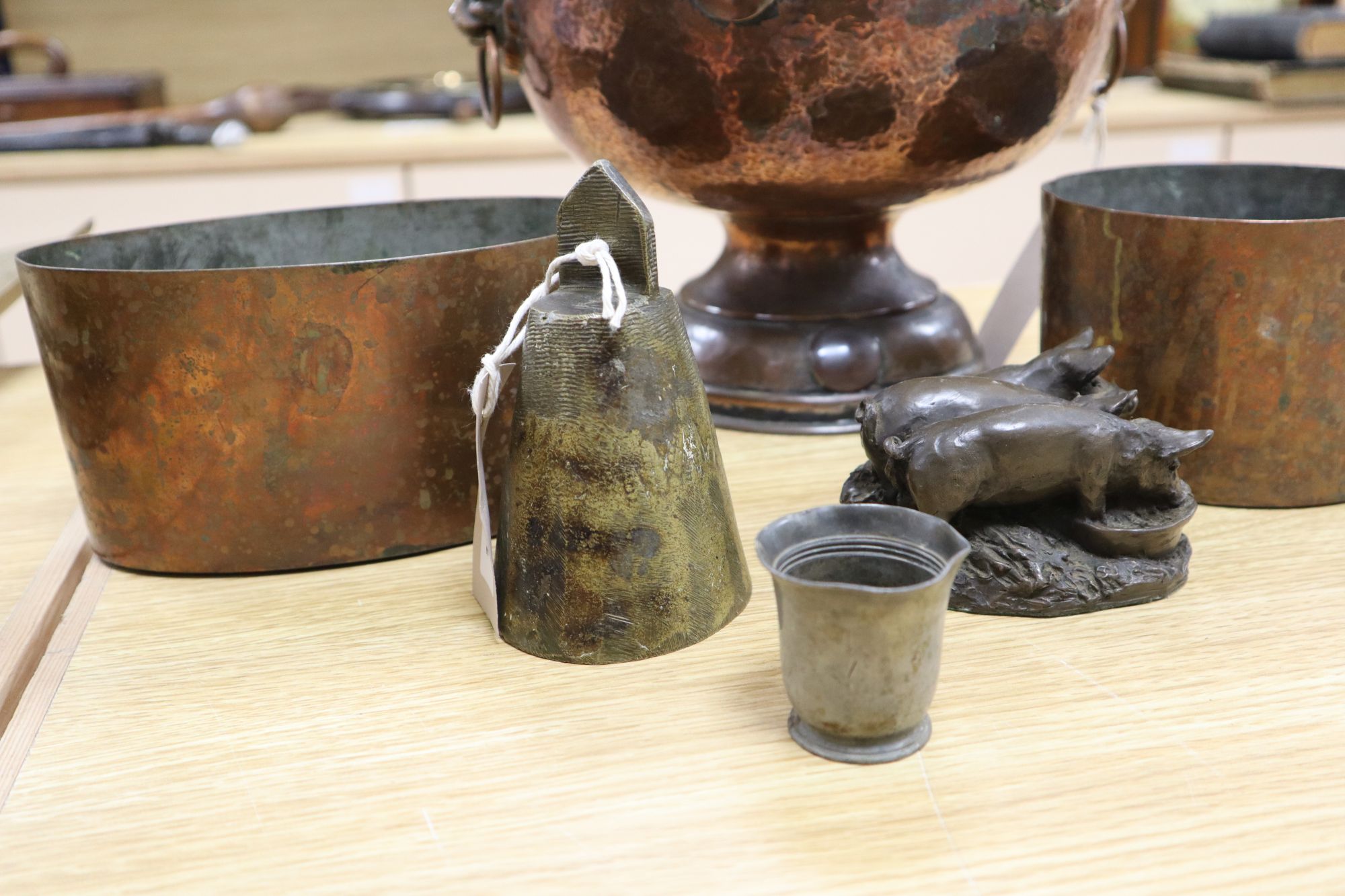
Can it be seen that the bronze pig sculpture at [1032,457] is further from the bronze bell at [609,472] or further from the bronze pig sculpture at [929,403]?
the bronze bell at [609,472]

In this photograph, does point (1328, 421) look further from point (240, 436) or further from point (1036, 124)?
point (240, 436)

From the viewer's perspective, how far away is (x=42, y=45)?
2.12 meters

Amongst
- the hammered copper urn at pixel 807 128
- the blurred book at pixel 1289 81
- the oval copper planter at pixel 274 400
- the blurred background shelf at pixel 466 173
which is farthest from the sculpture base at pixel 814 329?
the blurred book at pixel 1289 81

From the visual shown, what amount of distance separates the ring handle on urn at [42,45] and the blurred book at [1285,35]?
2105 mm

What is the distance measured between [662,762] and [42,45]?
6.73 ft

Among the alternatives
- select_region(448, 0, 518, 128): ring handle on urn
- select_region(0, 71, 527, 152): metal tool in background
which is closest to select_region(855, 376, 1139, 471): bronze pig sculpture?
select_region(448, 0, 518, 128): ring handle on urn

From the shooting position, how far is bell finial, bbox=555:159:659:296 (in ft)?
2.33

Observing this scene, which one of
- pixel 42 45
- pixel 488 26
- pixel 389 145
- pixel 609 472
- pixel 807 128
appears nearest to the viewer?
pixel 609 472

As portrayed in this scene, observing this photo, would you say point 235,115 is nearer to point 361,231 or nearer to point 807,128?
point 361,231

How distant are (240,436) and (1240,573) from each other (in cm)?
68

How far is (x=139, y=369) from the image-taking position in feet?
2.61

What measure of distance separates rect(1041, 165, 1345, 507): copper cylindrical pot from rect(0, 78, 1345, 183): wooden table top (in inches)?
43.6

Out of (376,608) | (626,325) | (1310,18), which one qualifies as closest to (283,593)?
(376,608)

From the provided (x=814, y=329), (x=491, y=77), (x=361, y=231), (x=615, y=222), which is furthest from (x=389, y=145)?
(x=615, y=222)
